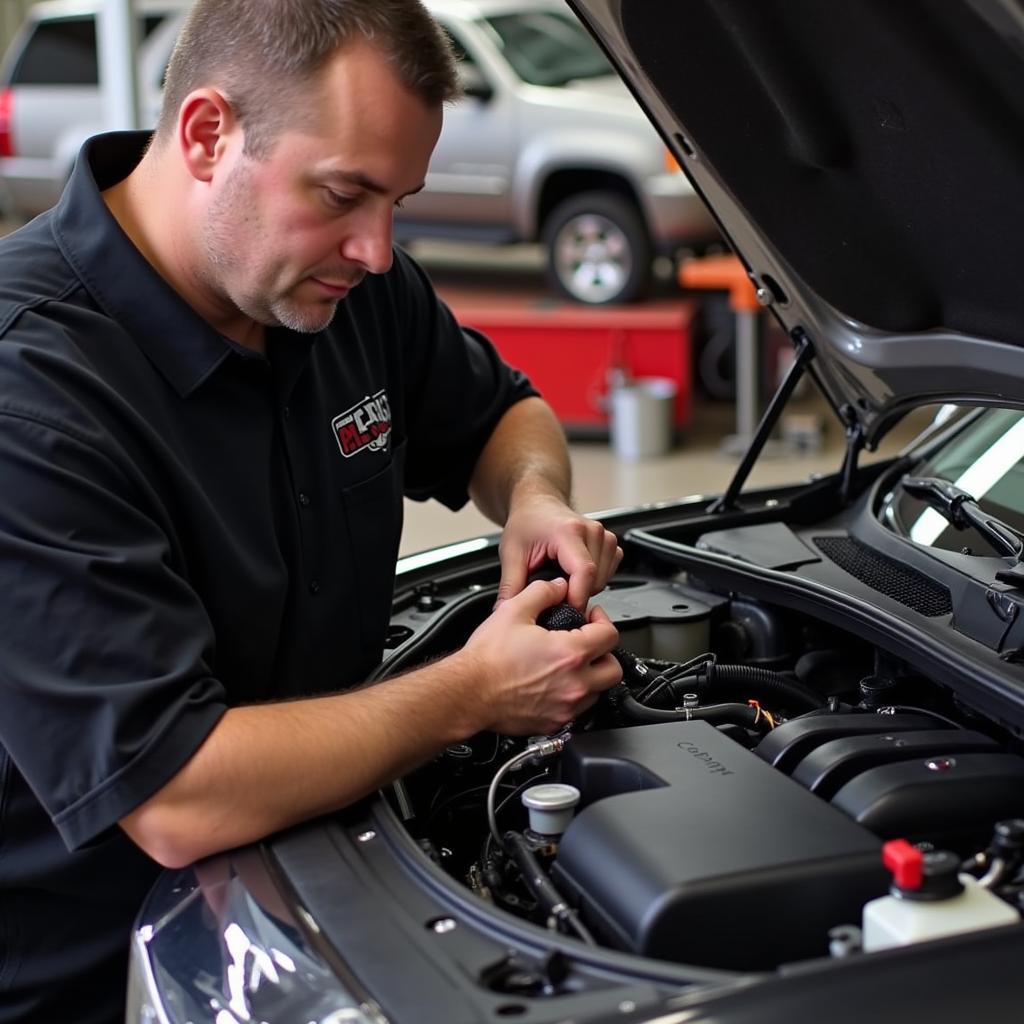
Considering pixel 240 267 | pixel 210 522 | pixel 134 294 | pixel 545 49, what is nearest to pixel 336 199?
pixel 240 267

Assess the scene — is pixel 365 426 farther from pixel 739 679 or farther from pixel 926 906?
pixel 926 906

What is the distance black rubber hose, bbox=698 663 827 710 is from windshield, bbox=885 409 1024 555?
0.86ft

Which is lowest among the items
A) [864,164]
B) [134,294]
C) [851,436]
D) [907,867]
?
[851,436]

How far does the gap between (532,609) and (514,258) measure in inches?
267

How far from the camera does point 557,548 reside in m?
1.70

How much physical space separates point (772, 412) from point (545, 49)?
5.08 m

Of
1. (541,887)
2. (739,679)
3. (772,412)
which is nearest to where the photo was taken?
(541,887)

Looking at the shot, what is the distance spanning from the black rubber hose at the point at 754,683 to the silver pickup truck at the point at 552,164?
4580mm

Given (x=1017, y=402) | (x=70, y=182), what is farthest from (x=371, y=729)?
(x=1017, y=402)

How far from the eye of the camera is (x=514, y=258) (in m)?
8.09

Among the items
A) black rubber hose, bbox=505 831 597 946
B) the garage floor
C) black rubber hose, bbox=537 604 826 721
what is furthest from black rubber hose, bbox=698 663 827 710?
the garage floor

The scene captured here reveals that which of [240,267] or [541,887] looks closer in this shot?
[541,887]

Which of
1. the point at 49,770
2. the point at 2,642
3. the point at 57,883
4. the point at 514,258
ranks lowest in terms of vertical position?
the point at 514,258

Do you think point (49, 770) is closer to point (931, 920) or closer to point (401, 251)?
point (931, 920)
